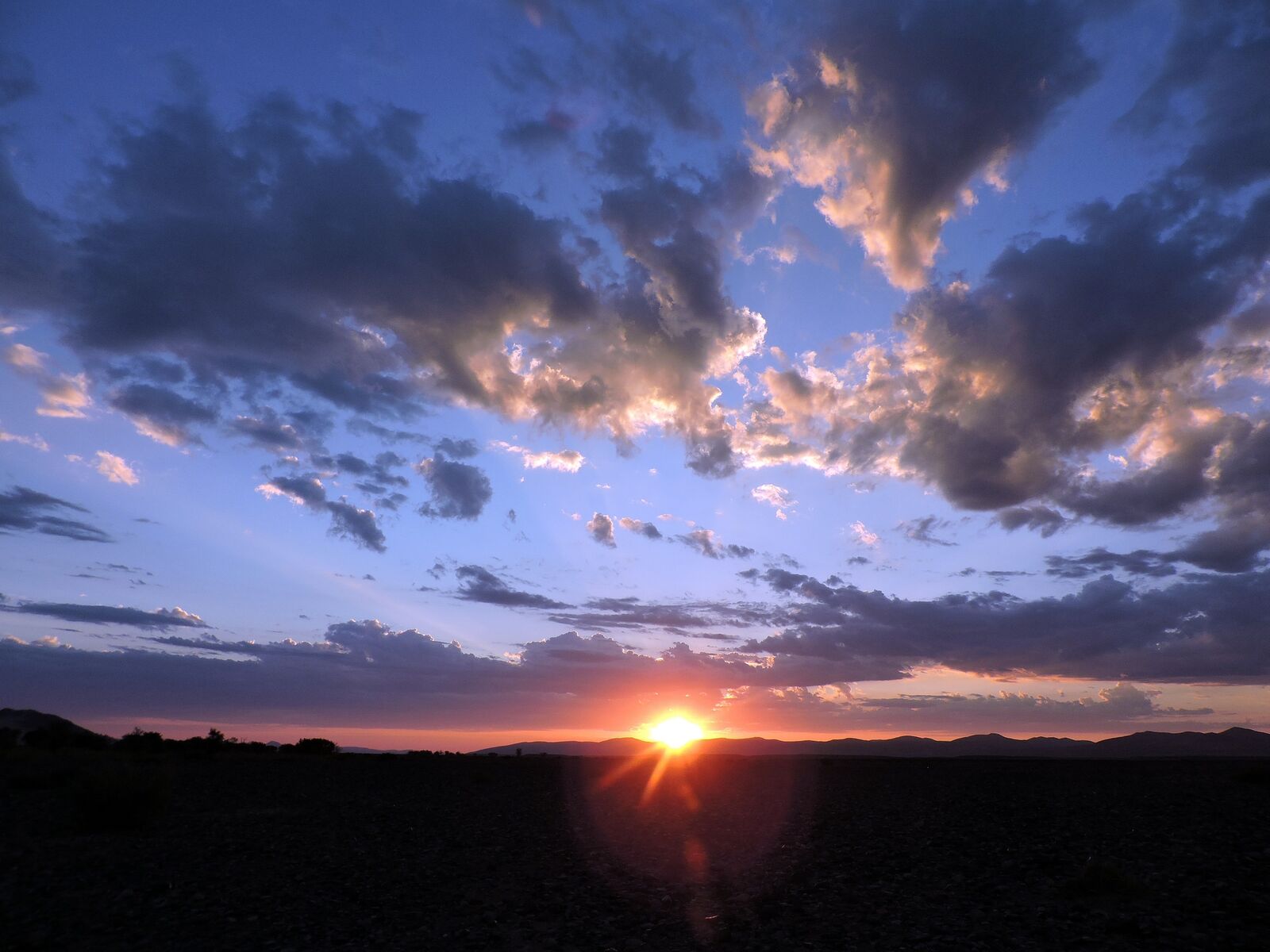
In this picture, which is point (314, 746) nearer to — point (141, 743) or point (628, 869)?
point (141, 743)

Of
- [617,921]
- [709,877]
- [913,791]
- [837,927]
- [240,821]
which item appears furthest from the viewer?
[913,791]

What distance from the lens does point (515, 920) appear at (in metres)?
14.5

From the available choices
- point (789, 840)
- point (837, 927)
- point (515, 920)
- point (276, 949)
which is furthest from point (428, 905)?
point (789, 840)

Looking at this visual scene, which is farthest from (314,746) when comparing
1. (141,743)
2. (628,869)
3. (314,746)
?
(628,869)

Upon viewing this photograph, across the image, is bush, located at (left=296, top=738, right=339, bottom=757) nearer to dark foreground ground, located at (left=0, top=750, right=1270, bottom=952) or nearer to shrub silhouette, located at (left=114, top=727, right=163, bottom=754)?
shrub silhouette, located at (left=114, top=727, right=163, bottom=754)

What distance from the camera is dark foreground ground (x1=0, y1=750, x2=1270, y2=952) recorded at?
13016 millimetres

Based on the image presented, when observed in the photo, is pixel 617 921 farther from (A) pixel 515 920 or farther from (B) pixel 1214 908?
(B) pixel 1214 908

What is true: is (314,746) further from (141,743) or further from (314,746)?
(141,743)

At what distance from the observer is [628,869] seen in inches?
766

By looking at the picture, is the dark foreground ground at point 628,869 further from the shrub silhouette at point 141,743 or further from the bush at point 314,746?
the bush at point 314,746

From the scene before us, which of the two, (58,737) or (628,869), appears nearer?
(628,869)

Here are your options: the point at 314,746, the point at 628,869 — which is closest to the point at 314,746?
the point at 314,746

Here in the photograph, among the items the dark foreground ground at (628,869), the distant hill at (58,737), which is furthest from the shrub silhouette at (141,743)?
the dark foreground ground at (628,869)

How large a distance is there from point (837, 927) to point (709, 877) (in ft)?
18.4
